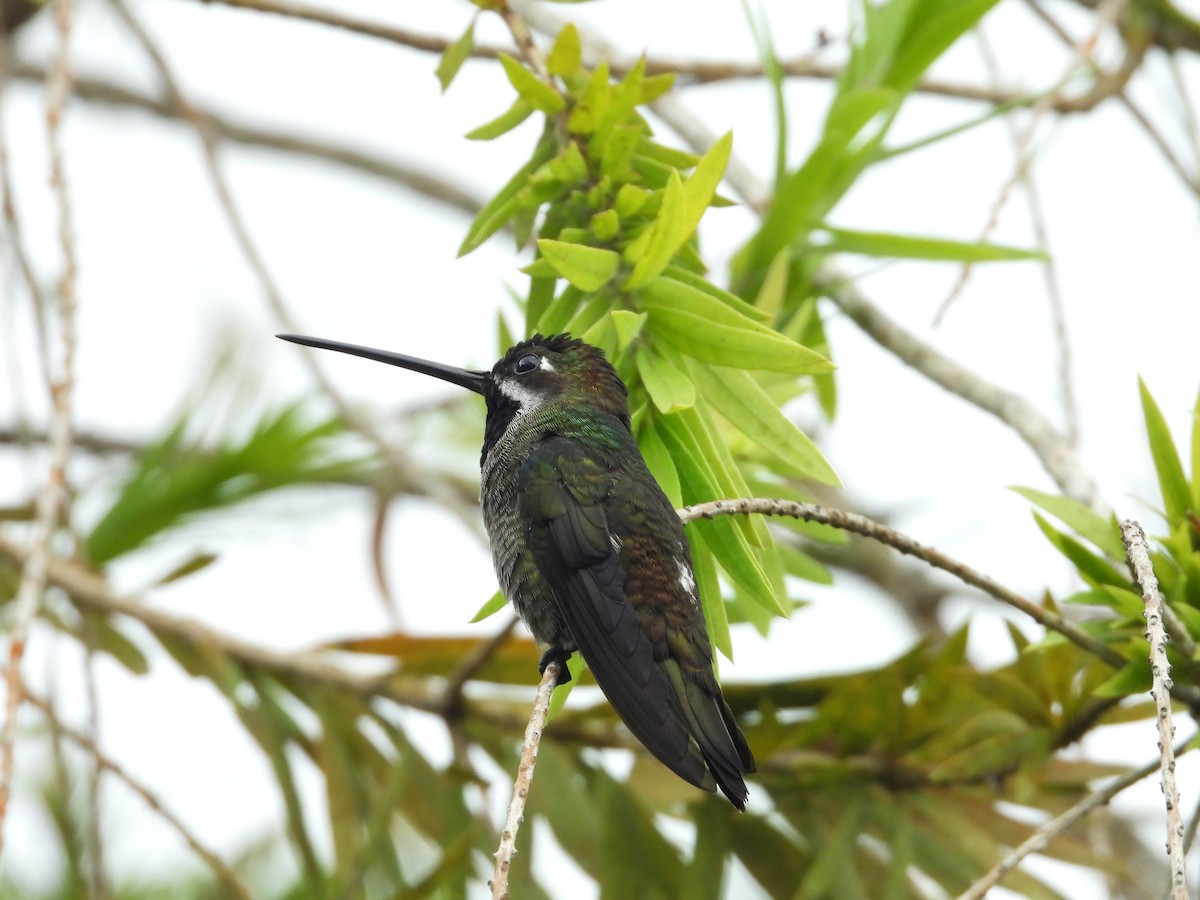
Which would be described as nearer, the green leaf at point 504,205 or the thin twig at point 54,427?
the thin twig at point 54,427

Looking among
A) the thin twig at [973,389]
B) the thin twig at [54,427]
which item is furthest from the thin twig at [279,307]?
the thin twig at [973,389]

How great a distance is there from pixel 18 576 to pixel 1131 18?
12.4 ft

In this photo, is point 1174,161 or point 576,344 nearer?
point 576,344

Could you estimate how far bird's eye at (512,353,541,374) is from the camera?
307 centimetres

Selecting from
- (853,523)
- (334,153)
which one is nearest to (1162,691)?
(853,523)

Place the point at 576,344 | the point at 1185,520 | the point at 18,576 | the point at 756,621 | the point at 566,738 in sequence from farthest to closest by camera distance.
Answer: the point at 18,576 < the point at 566,738 < the point at 576,344 < the point at 756,621 < the point at 1185,520

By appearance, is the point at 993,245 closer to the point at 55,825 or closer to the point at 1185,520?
the point at 1185,520

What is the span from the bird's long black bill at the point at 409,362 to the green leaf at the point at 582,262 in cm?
79

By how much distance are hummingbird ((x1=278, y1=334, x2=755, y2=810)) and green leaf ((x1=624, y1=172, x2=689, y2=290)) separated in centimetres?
26

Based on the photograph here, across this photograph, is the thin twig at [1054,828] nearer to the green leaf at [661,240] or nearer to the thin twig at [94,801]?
the green leaf at [661,240]

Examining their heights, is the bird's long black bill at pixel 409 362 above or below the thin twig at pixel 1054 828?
above

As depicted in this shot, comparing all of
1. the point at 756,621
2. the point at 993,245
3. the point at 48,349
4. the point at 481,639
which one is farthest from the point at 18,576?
the point at 993,245

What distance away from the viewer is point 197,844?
253cm

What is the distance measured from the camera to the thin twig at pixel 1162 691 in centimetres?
151
